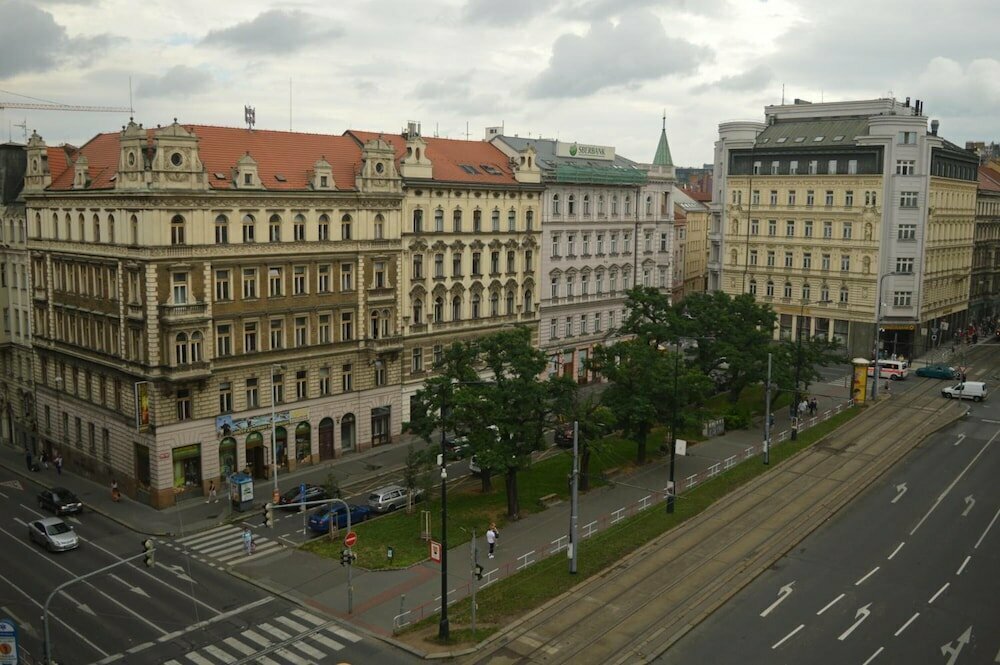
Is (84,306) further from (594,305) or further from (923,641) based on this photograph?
(923,641)

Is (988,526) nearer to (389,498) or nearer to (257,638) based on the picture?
(389,498)

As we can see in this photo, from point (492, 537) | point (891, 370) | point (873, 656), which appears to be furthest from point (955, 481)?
point (891, 370)

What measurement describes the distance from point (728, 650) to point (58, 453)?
53.2 metres

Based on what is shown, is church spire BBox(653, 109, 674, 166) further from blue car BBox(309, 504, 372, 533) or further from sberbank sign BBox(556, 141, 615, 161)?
blue car BBox(309, 504, 372, 533)

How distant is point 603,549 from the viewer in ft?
156

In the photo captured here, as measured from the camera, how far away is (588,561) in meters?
46.1

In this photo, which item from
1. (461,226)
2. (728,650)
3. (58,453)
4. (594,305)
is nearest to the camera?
(728,650)

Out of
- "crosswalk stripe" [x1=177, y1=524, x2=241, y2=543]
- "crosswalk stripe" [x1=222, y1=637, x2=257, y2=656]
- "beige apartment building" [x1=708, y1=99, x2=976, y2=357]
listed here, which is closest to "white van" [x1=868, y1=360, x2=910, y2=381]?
"beige apartment building" [x1=708, y1=99, x2=976, y2=357]

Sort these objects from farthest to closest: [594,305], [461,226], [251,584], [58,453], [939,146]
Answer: [939,146] → [594,305] → [461,226] → [58,453] → [251,584]

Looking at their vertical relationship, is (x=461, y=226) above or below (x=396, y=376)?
above

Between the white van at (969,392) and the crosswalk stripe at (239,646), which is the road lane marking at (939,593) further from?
the white van at (969,392)

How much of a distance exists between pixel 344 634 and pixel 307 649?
1.94 metres

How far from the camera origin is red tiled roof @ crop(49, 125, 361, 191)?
203 ft

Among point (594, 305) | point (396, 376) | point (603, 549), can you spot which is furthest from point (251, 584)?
point (594, 305)
